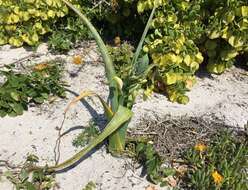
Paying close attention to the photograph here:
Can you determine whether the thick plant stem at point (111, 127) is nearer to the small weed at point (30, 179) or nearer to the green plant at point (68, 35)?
the small weed at point (30, 179)

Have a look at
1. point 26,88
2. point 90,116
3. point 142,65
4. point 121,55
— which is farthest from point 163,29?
point 26,88

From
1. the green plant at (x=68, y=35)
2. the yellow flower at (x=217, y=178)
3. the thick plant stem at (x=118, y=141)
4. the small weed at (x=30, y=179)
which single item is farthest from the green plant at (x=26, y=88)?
the yellow flower at (x=217, y=178)

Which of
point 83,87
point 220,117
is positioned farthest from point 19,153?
point 220,117

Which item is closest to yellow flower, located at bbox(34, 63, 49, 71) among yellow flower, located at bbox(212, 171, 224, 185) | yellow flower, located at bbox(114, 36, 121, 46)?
yellow flower, located at bbox(114, 36, 121, 46)

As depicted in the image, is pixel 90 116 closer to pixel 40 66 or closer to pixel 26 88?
pixel 26 88

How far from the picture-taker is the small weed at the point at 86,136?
302cm

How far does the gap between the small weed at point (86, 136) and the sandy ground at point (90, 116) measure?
4 centimetres

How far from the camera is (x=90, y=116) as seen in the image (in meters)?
3.24

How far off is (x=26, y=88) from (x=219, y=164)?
1.36 metres

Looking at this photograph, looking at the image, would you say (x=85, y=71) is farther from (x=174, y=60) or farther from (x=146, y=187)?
(x=146, y=187)

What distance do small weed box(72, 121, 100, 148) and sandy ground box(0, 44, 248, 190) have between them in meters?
0.04

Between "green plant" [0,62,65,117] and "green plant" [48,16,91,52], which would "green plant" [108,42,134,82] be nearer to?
"green plant" [48,16,91,52]

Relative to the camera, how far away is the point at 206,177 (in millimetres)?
2684

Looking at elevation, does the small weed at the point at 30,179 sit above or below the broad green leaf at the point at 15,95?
below
